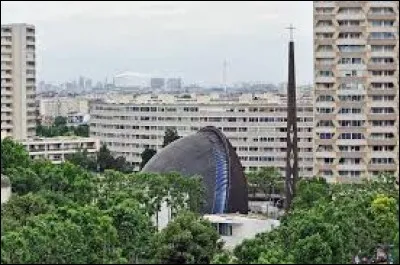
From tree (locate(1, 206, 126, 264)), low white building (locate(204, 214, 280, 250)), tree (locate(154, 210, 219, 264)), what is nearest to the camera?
tree (locate(1, 206, 126, 264))

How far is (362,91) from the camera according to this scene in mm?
60250

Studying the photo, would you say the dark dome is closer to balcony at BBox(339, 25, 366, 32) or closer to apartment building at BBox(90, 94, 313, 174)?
balcony at BBox(339, 25, 366, 32)

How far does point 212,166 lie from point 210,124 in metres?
27.8

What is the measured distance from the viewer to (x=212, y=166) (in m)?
52.9

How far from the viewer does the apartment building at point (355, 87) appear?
6003 cm

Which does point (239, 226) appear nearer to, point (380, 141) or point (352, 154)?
point (352, 154)

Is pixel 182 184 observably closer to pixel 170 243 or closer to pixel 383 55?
pixel 170 243

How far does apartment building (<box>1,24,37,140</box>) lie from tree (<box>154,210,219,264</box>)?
187 ft

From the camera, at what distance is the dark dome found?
168 feet

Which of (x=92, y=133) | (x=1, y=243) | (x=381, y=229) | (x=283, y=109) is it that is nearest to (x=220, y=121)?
(x=283, y=109)

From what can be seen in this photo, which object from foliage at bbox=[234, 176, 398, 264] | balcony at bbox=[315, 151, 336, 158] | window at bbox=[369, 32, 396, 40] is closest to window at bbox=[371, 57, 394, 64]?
window at bbox=[369, 32, 396, 40]

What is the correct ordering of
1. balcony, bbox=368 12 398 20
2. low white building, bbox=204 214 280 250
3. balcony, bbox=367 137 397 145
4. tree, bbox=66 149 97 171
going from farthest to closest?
tree, bbox=66 149 97 171 < balcony, bbox=367 137 397 145 < balcony, bbox=368 12 398 20 < low white building, bbox=204 214 280 250

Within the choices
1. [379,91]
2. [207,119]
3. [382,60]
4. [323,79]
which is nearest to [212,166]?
[323,79]

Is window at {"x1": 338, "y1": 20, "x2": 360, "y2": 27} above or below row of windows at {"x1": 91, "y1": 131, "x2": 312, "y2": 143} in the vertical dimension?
above
